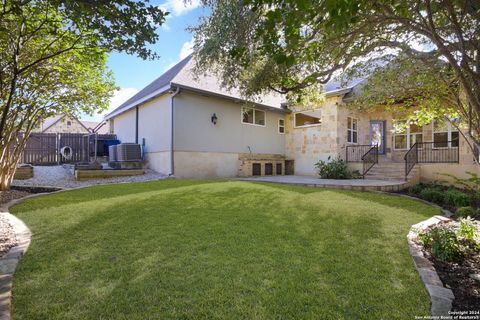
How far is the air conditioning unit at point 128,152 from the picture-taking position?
11211mm

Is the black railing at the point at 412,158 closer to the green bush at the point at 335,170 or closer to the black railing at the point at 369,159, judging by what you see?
the black railing at the point at 369,159

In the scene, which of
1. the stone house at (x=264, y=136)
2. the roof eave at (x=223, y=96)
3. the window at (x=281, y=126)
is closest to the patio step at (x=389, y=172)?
the stone house at (x=264, y=136)

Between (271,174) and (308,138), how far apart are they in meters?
2.85

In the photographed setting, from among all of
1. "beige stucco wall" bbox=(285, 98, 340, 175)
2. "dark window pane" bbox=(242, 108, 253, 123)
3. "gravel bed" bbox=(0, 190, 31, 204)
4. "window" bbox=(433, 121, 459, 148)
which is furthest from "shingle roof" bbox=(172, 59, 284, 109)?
"window" bbox=(433, 121, 459, 148)

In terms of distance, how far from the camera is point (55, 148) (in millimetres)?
13328

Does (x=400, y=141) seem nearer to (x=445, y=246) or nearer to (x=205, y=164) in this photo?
(x=205, y=164)

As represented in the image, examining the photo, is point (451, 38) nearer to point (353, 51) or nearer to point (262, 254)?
point (353, 51)

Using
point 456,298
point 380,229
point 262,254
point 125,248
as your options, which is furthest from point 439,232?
point 125,248

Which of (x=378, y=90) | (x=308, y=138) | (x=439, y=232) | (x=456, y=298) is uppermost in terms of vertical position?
(x=378, y=90)

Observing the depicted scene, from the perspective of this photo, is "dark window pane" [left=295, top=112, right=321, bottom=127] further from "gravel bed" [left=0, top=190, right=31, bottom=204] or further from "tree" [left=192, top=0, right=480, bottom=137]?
"gravel bed" [left=0, top=190, right=31, bottom=204]

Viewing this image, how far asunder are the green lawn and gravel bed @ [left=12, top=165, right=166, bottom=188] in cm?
352

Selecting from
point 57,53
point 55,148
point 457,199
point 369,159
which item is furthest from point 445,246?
point 55,148

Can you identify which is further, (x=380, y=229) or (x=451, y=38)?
(x=451, y=38)

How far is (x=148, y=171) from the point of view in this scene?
11.3m
